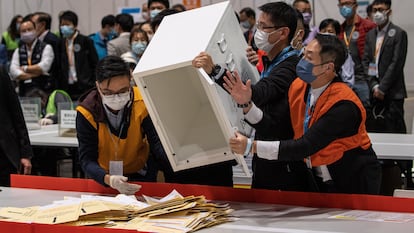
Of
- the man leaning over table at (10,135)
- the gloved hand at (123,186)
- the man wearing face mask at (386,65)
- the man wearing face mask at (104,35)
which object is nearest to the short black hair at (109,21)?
the man wearing face mask at (104,35)

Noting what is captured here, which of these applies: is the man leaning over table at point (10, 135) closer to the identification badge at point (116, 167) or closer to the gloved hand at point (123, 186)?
the identification badge at point (116, 167)

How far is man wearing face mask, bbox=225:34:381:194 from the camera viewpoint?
299cm

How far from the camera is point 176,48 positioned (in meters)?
3.08

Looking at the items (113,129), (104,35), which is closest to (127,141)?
(113,129)

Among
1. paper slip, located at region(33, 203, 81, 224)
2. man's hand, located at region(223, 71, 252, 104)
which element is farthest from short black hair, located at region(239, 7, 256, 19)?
paper slip, located at region(33, 203, 81, 224)

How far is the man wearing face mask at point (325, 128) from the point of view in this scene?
2992 millimetres

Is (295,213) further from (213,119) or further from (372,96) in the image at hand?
(372,96)

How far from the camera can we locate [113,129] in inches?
140

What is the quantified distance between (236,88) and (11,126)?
6.39ft

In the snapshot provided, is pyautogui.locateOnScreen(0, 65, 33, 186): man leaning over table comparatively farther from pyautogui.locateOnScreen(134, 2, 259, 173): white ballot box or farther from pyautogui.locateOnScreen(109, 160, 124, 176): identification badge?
pyautogui.locateOnScreen(134, 2, 259, 173): white ballot box

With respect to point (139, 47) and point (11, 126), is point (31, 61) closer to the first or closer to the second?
point (139, 47)

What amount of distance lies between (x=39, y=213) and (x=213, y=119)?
965mm

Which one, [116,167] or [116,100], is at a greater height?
[116,100]

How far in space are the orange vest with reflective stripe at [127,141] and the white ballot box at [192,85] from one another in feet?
0.90
